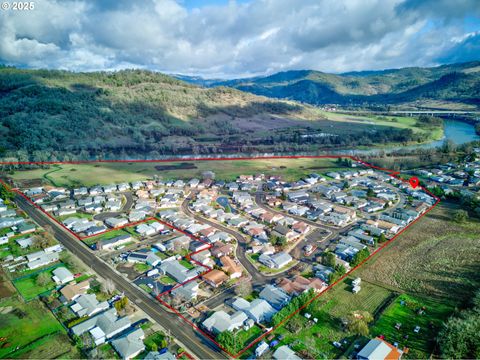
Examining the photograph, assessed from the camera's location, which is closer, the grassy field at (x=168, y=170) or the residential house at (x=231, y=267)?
the residential house at (x=231, y=267)

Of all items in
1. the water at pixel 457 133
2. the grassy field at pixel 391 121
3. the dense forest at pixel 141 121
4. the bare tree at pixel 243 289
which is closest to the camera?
the bare tree at pixel 243 289

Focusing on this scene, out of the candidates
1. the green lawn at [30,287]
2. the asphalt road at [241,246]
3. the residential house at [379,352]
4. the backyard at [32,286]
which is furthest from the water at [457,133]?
the green lawn at [30,287]

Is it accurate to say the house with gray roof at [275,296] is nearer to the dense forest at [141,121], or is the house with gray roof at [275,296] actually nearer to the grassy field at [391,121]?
the dense forest at [141,121]

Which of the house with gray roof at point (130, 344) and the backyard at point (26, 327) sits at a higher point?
the backyard at point (26, 327)

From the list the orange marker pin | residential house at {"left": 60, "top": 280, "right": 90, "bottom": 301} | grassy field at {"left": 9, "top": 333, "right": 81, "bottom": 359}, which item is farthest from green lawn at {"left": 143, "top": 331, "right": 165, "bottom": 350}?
the orange marker pin

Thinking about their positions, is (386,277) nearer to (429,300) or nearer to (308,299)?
(429,300)

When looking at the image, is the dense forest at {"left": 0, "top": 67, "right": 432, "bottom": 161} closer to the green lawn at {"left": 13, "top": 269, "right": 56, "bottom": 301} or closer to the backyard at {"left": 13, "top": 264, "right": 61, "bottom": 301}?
the backyard at {"left": 13, "top": 264, "right": 61, "bottom": 301}

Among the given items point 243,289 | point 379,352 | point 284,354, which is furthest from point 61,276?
point 379,352
